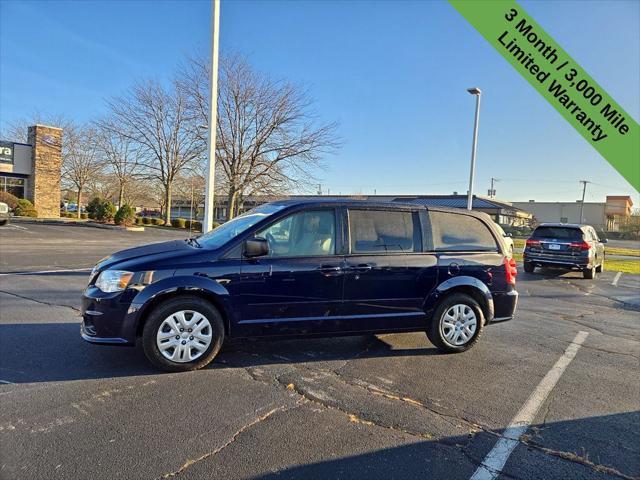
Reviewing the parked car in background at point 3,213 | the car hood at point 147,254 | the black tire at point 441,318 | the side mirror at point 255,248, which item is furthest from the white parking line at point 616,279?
the parked car in background at point 3,213

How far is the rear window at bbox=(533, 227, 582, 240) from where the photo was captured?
13511 millimetres

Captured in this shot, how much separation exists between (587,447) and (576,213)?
95454mm

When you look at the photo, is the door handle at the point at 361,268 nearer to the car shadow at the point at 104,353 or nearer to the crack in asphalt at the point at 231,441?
the car shadow at the point at 104,353

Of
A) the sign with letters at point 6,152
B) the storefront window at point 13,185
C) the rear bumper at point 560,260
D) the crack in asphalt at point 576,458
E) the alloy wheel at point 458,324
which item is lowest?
the crack in asphalt at point 576,458

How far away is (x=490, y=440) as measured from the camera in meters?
3.23

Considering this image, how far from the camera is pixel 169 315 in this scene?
4258 mm

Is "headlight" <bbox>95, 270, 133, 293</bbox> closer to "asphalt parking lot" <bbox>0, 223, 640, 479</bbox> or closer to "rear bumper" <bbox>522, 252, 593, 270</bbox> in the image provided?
"asphalt parking lot" <bbox>0, 223, 640, 479</bbox>

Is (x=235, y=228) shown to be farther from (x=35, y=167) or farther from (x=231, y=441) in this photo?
(x=35, y=167)

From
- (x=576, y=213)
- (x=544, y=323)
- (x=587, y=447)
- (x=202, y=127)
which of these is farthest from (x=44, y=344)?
(x=576, y=213)

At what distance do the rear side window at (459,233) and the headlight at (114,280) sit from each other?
3415 millimetres

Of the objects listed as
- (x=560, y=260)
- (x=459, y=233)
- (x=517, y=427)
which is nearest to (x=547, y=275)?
(x=560, y=260)

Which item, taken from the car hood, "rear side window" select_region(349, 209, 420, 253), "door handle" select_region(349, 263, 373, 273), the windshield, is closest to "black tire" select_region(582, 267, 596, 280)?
"rear side window" select_region(349, 209, 420, 253)

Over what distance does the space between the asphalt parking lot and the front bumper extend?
0.32m

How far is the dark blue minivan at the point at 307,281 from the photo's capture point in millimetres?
4254
